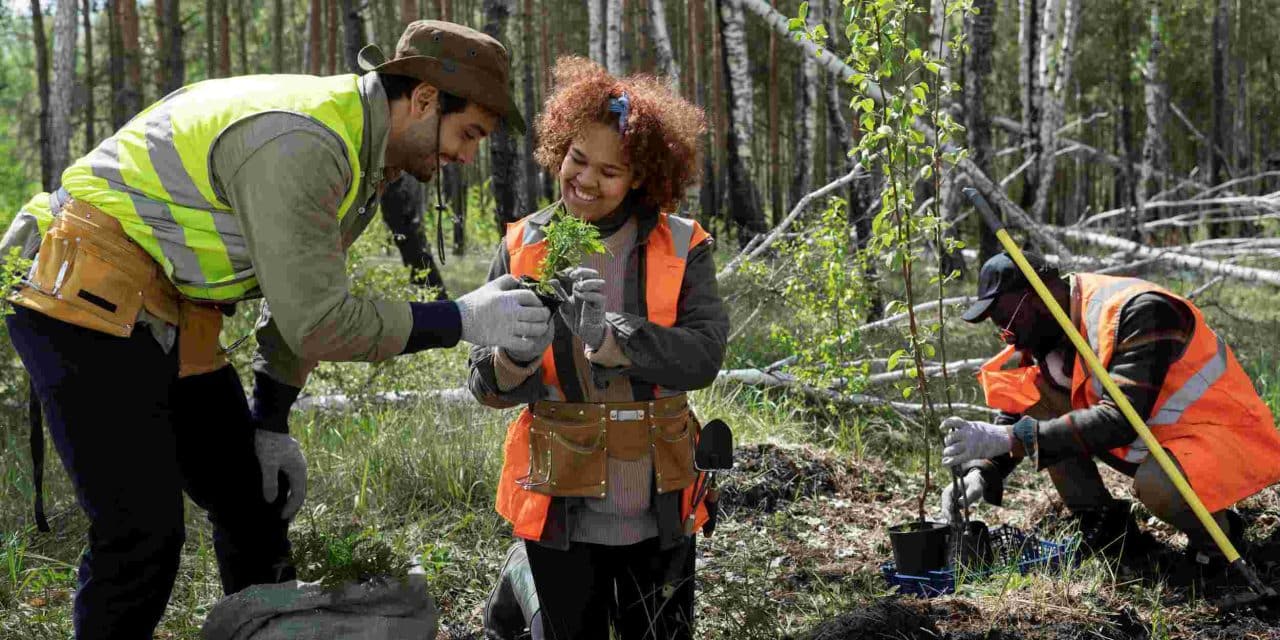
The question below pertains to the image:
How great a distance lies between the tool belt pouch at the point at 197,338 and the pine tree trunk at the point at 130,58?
10.6m

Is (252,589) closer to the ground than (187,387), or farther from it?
closer to the ground

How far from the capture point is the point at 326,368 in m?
5.88

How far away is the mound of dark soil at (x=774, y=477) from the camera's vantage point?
4.83m

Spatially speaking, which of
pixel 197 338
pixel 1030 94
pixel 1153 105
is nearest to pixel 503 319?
pixel 197 338

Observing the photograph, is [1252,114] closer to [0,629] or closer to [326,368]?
[326,368]

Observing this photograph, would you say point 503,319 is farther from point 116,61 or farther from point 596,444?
point 116,61

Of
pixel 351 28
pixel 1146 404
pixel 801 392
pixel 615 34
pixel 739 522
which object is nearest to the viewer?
pixel 1146 404

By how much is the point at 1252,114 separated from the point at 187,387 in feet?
105

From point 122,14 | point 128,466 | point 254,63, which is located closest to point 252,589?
point 128,466

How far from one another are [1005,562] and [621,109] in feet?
6.88

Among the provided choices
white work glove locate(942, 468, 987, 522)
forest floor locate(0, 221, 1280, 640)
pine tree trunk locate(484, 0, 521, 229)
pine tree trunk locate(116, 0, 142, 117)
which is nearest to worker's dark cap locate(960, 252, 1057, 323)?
white work glove locate(942, 468, 987, 522)

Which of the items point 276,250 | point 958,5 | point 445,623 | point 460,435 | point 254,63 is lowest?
point 445,623

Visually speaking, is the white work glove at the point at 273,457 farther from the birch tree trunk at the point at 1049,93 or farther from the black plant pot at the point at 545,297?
the birch tree trunk at the point at 1049,93

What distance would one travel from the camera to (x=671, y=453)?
290 centimetres
